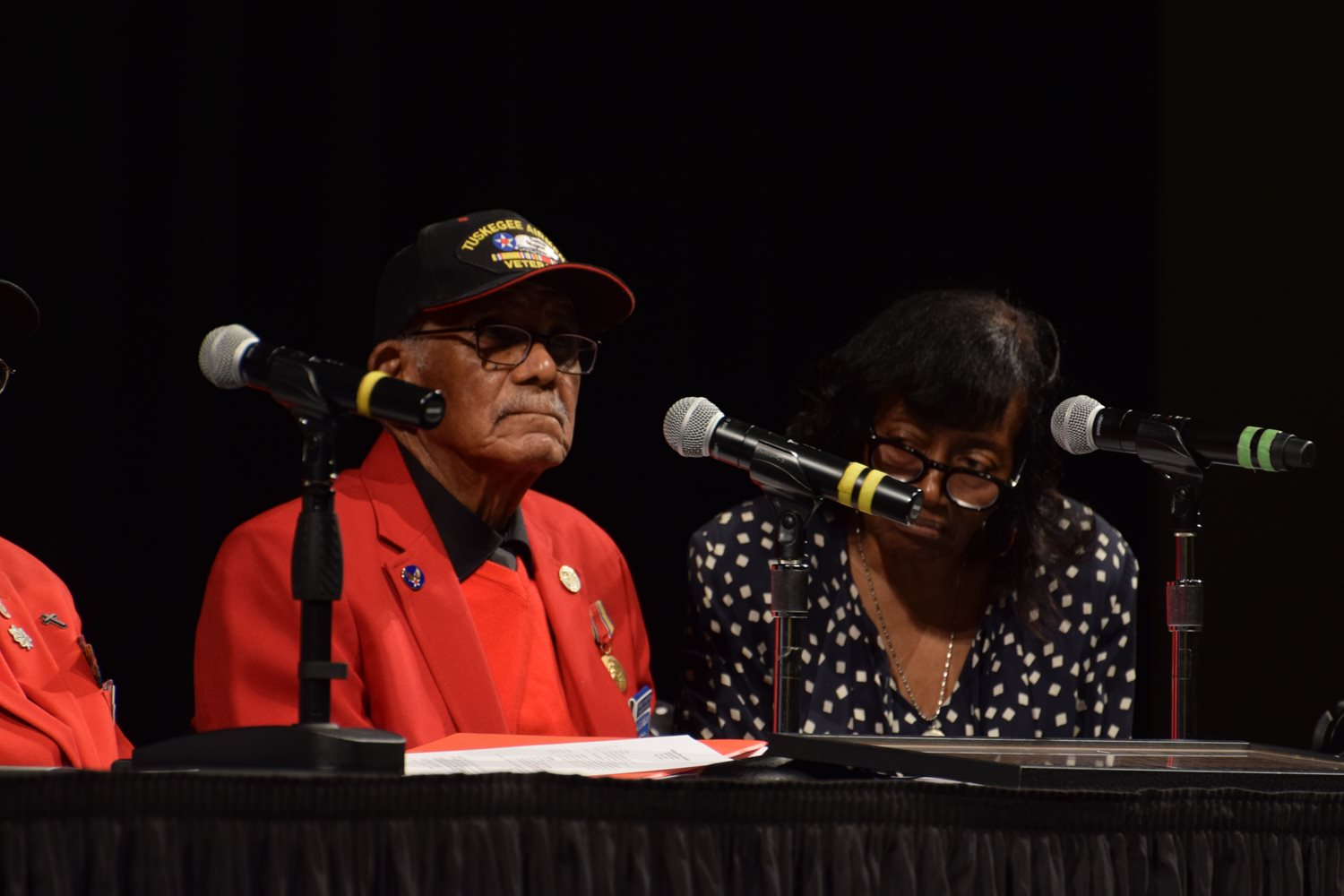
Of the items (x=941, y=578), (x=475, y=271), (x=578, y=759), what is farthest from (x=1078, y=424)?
(x=578, y=759)

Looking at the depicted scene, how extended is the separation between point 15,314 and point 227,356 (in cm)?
71

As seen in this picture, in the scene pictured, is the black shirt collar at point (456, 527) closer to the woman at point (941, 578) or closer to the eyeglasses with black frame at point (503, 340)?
the eyeglasses with black frame at point (503, 340)

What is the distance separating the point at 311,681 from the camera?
1562 millimetres

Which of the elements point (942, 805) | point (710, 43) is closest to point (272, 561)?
point (942, 805)

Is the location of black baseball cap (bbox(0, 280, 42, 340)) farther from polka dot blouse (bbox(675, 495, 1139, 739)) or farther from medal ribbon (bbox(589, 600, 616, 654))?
polka dot blouse (bbox(675, 495, 1139, 739))

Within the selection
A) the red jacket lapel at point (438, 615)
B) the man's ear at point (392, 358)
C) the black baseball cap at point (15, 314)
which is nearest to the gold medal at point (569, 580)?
the red jacket lapel at point (438, 615)

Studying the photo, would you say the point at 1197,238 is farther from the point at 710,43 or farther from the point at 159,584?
the point at 159,584

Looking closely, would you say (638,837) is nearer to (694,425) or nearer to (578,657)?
(694,425)

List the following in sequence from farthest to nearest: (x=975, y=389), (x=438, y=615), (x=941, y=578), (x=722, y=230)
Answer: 1. (x=722, y=230)
2. (x=941, y=578)
3. (x=975, y=389)
4. (x=438, y=615)

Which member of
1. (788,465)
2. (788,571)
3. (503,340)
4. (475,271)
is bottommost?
(788,571)

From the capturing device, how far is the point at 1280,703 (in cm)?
360

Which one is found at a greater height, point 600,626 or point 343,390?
point 343,390

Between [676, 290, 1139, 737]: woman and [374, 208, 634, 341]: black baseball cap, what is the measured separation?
1.92ft

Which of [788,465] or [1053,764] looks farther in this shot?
[788,465]
